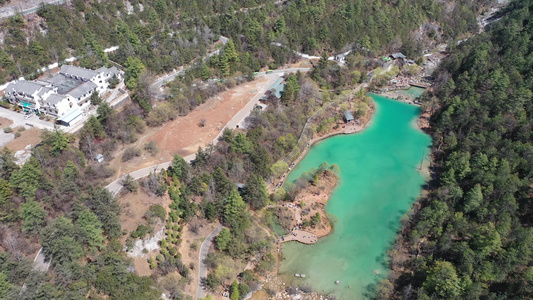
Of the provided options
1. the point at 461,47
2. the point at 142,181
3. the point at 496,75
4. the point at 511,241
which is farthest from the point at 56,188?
the point at 461,47

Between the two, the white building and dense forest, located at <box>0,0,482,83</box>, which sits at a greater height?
dense forest, located at <box>0,0,482,83</box>

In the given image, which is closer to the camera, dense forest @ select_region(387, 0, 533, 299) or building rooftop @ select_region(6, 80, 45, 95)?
dense forest @ select_region(387, 0, 533, 299)

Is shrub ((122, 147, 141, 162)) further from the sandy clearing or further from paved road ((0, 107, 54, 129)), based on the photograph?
paved road ((0, 107, 54, 129))

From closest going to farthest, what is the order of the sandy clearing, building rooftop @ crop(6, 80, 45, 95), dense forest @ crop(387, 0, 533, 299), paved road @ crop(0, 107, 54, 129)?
dense forest @ crop(387, 0, 533, 299) → the sandy clearing → paved road @ crop(0, 107, 54, 129) → building rooftop @ crop(6, 80, 45, 95)

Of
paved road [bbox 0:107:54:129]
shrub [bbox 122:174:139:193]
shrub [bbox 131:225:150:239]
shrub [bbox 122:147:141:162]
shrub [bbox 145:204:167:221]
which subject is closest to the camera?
shrub [bbox 131:225:150:239]

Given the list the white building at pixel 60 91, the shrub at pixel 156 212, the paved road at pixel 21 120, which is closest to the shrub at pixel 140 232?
the shrub at pixel 156 212

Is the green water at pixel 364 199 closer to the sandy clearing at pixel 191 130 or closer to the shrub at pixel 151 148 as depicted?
the sandy clearing at pixel 191 130

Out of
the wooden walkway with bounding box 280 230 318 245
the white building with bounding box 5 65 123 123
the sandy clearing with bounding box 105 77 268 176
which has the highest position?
the white building with bounding box 5 65 123 123

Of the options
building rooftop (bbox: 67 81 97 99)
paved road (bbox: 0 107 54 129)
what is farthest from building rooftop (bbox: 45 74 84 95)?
paved road (bbox: 0 107 54 129)

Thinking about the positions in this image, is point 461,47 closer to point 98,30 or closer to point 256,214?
point 256,214
